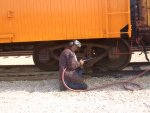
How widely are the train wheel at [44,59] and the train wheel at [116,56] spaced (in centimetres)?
131

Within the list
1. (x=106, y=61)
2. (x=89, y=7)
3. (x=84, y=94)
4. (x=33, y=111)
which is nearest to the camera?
(x=33, y=111)

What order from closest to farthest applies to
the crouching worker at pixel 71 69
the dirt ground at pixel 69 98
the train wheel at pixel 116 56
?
the dirt ground at pixel 69 98, the crouching worker at pixel 71 69, the train wheel at pixel 116 56

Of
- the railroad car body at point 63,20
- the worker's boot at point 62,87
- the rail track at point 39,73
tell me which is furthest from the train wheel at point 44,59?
the worker's boot at point 62,87

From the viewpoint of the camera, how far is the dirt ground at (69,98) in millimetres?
7312

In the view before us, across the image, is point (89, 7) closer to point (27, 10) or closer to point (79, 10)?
point (79, 10)

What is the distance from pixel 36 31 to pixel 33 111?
282 centimetres

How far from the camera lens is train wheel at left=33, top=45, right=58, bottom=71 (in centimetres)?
1012

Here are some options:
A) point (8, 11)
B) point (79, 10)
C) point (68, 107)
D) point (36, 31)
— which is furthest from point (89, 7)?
point (68, 107)

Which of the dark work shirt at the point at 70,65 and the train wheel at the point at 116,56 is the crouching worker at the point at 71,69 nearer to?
the dark work shirt at the point at 70,65

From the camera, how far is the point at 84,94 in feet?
27.5

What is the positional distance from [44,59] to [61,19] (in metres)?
1.44

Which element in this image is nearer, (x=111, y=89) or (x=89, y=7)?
(x=111, y=89)

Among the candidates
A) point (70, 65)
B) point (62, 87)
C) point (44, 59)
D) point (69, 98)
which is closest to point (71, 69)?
point (70, 65)

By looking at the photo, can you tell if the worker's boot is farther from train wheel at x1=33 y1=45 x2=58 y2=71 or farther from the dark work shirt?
train wheel at x1=33 y1=45 x2=58 y2=71
